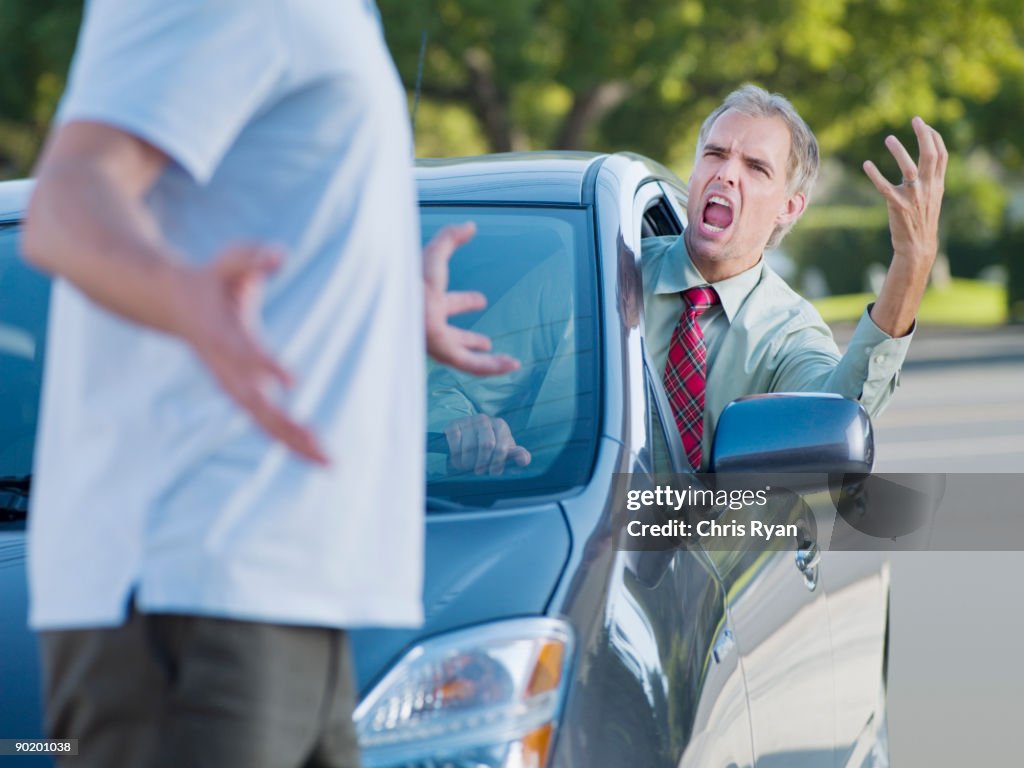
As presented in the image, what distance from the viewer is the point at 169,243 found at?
57.7 inches

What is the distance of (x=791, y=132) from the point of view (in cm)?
345

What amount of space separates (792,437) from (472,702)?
0.83m

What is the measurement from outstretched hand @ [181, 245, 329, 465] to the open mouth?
81.9 inches

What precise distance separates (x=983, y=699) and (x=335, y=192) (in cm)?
423

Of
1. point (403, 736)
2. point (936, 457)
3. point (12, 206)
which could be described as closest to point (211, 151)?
point (403, 736)

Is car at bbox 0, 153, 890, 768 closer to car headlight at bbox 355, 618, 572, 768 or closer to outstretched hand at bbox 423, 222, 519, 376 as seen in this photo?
car headlight at bbox 355, 618, 572, 768

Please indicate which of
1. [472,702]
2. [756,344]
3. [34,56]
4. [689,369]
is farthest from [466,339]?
[34,56]

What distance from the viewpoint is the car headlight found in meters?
1.93

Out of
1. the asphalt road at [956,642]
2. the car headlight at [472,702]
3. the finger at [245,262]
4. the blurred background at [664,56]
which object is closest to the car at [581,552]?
the car headlight at [472,702]

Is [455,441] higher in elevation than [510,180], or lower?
lower

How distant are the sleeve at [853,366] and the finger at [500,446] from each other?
0.73 m

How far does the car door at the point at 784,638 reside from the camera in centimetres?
278

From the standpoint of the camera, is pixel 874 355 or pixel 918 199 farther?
pixel 874 355

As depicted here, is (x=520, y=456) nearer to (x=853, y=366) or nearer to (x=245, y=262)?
(x=853, y=366)
